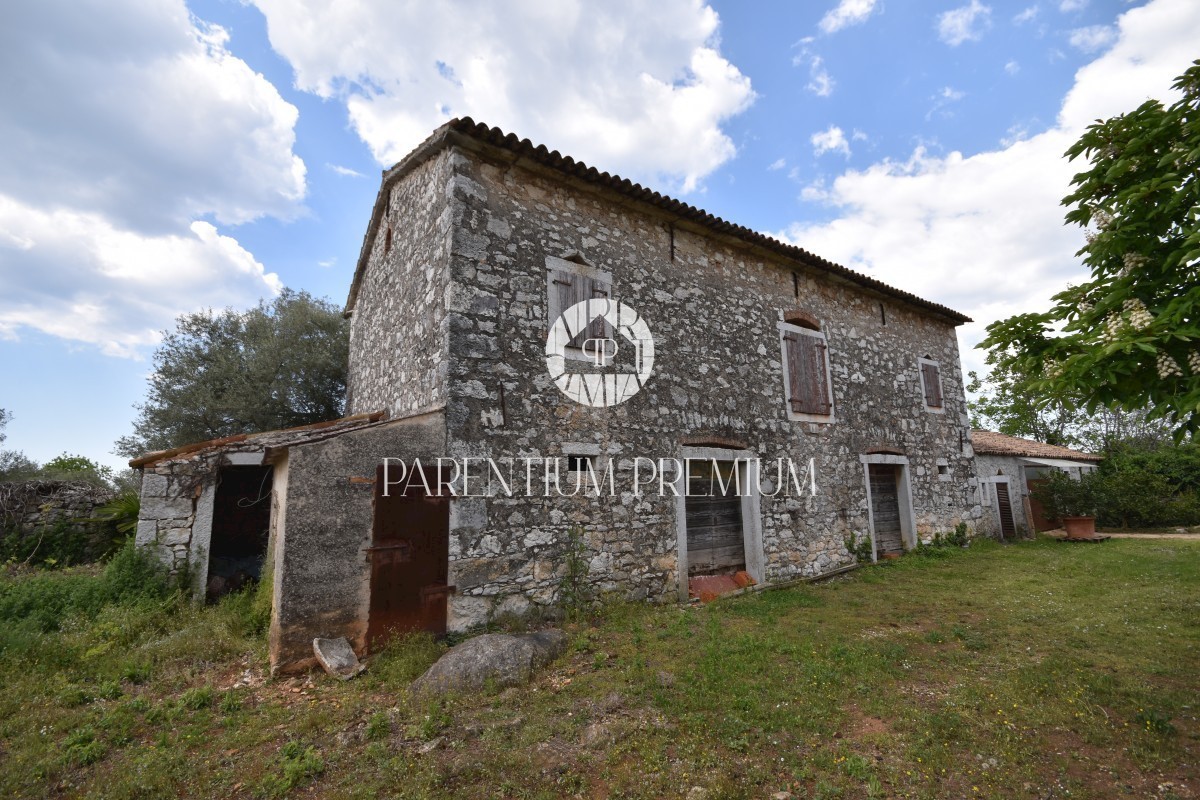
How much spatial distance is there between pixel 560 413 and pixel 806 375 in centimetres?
491

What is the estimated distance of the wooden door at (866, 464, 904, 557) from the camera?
10.0 metres

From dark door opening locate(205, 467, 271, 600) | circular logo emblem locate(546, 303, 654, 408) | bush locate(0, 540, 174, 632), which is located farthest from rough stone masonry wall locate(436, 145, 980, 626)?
dark door opening locate(205, 467, 271, 600)

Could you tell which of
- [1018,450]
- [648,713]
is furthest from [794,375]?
[1018,450]

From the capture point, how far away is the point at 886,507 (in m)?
10.3

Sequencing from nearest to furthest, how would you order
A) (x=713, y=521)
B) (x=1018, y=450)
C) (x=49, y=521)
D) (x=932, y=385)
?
1. (x=713, y=521)
2. (x=49, y=521)
3. (x=932, y=385)
4. (x=1018, y=450)

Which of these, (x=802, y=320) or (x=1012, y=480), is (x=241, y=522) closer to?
(x=802, y=320)

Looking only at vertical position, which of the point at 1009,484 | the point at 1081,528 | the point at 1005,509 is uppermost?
the point at 1009,484

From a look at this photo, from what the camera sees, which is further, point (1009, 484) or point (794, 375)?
point (1009, 484)

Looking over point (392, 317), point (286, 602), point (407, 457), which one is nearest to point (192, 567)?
point (286, 602)

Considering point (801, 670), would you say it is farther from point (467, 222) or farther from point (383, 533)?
point (467, 222)

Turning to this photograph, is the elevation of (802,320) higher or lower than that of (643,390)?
higher

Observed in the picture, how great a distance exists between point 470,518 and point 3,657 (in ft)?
12.8

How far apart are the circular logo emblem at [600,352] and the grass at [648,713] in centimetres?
264

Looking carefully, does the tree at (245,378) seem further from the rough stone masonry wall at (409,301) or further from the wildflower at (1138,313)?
the wildflower at (1138,313)
